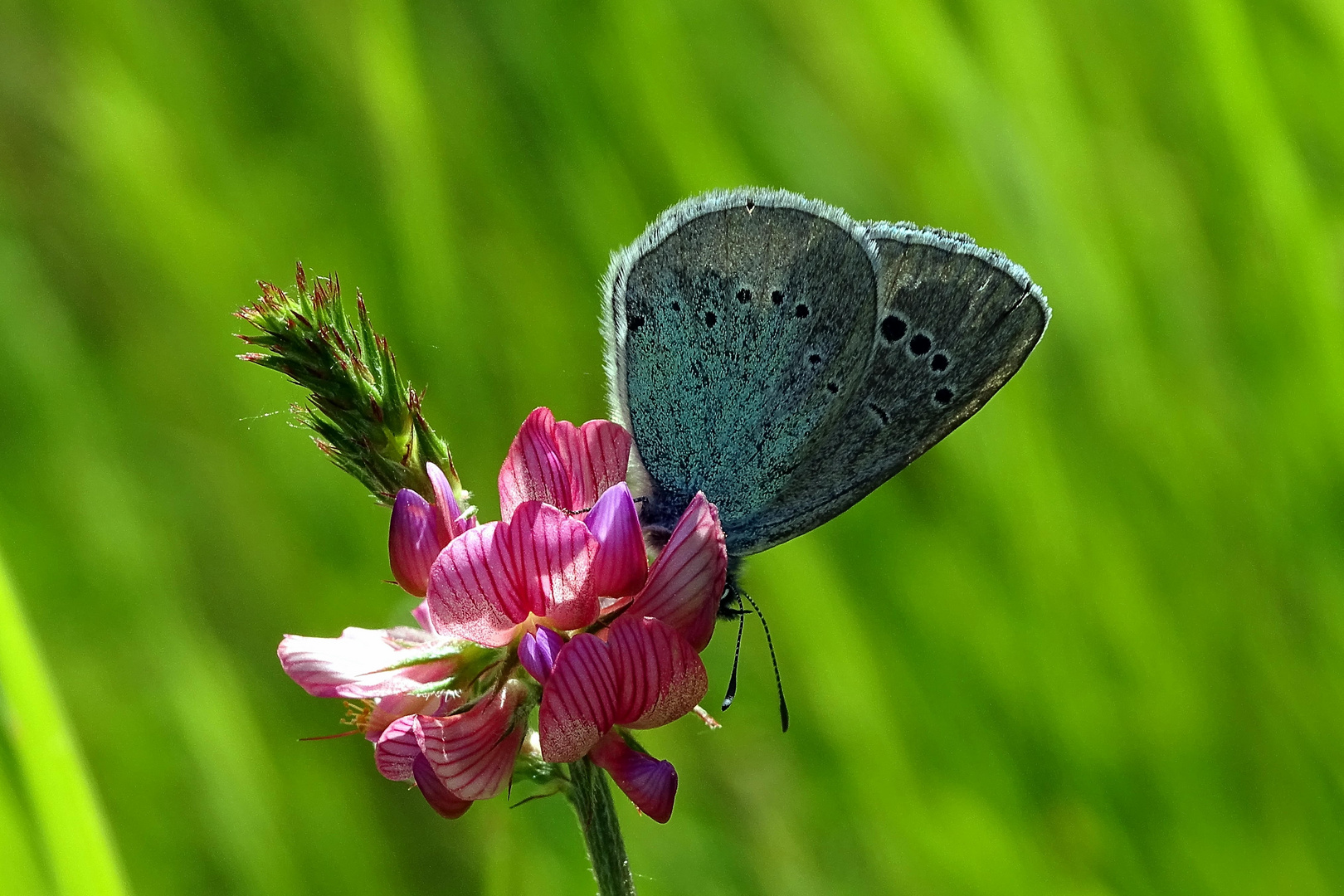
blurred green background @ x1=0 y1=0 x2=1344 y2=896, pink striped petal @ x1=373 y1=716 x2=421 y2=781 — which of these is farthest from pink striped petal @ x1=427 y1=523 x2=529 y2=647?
blurred green background @ x1=0 y1=0 x2=1344 y2=896

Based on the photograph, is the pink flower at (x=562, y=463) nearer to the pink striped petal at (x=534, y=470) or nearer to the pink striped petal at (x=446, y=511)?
the pink striped petal at (x=534, y=470)

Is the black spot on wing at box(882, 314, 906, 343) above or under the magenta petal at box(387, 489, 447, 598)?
above

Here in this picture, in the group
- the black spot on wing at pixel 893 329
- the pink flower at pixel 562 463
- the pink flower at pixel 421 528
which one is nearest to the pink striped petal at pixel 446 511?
the pink flower at pixel 421 528

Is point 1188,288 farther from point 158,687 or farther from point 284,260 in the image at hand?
point 158,687

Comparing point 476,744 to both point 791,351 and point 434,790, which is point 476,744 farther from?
point 791,351

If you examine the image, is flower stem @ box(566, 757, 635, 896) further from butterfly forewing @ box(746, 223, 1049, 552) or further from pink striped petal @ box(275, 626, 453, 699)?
butterfly forewing @ box(746, 223, 1049, 552)
